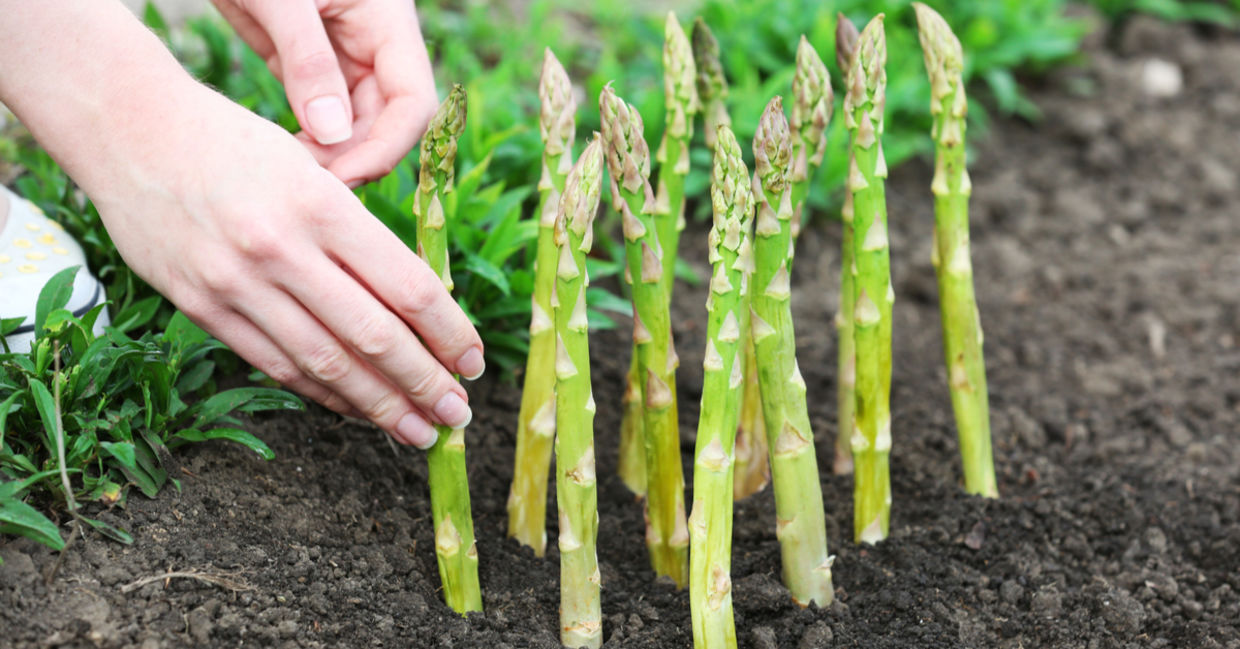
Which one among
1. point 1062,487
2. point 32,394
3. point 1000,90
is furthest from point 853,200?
point 1000,90

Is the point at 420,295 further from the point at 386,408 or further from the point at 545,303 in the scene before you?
the point at 545,303

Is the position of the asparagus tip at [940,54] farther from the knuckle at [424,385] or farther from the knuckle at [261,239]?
the knuckle at [261,239]

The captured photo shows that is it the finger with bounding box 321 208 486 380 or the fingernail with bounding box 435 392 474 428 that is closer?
the finger with bounding box 321 208 486 380

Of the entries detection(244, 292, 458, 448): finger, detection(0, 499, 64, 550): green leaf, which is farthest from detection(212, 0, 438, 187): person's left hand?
detection(0, 499, 64, 550): green leaf

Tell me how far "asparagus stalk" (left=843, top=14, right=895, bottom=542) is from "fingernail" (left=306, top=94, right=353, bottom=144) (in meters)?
1.07

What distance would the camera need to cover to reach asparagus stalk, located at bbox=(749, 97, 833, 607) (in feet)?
6.28

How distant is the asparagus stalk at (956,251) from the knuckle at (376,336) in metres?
1.24

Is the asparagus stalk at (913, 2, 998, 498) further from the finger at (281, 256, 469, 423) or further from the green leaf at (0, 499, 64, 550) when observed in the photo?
the green leaf at (0, 499, 64, 550)

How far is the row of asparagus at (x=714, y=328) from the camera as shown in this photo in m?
1.86

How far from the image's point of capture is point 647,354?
79.3 inches

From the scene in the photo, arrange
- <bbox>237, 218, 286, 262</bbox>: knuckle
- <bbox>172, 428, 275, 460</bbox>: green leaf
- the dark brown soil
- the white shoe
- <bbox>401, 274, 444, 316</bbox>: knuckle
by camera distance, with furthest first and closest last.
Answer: the white shoe < <bbox>172, 428, 275, 460</bbox>: green leaf < the dark brown soil < <bbox>401, 274, 444, 316</bbox>: knuckle < <bbox>237, 218, 286, 262</bbox>: knuckle

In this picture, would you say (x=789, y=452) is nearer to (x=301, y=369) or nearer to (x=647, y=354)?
(x=647, y=354)

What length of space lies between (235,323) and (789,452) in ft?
3.58

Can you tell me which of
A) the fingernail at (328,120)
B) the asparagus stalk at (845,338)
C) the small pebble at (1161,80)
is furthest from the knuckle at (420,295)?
the small pebble at (1161,80)
